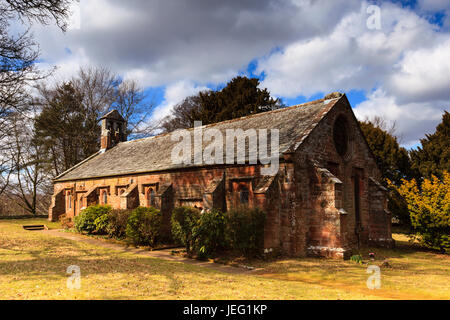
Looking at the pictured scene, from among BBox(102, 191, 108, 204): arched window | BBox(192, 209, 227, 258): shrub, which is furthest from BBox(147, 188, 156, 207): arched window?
BBox(192, 209, 227, 258): shrub

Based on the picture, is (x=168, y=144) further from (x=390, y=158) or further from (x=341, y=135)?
(x=390, y=158)

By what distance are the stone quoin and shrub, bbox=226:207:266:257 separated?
0.37 m

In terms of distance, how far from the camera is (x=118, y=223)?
715 inches

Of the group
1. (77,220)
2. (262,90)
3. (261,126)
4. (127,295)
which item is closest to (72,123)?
(77,220)

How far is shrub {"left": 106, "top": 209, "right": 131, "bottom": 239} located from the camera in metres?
18.0

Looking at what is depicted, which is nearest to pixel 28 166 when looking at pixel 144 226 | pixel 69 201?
pixel 69 201

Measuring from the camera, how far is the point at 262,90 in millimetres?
37000

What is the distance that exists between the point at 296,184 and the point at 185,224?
5.49 meters

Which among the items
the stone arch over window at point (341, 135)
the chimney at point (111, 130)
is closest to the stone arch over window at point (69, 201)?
the chimney at point (111, 130)

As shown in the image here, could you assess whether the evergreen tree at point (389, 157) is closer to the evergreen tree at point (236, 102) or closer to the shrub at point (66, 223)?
the evergreen tree at point (236, 102)

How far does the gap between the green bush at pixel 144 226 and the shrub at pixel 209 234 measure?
339cm

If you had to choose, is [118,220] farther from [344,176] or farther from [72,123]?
[72,123]

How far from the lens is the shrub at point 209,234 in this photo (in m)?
13.1

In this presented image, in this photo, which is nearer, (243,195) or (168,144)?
(243,195)
